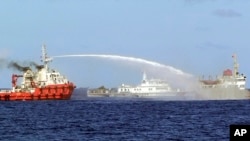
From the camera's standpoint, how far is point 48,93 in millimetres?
173375

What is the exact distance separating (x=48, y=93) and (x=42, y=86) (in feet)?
8.37

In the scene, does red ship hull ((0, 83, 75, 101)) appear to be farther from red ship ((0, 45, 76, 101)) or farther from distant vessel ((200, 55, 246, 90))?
distant vessel ((200, 55, 246, 90))

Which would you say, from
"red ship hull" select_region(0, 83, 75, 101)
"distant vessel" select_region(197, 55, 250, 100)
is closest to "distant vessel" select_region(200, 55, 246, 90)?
"distant vessel" select_region(197, 55, 250, 100)

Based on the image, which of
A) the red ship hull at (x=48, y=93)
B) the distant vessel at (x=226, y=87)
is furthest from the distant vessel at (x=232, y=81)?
the red ship hull at (x=48, y=93)

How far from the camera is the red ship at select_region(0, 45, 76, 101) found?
563 ft

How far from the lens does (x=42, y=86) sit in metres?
173

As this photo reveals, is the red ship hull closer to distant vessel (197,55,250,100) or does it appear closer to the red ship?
the red ship

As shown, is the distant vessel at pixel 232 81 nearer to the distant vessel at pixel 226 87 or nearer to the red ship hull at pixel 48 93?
the distant vessel at pixel 226 87

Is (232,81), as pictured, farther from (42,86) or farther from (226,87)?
(42,86)

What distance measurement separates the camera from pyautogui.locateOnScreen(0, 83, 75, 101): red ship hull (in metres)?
171

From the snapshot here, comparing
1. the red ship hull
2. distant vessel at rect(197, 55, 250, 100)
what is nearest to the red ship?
the red ship hull

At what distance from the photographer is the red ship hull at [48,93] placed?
170675 mm

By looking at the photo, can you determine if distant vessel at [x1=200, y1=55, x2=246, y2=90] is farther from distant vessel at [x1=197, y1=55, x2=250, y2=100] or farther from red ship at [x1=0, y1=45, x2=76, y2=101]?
red ship at [x1=0, y1=45, x2=76, y2=101]

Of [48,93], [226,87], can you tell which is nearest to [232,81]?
[226,87]
